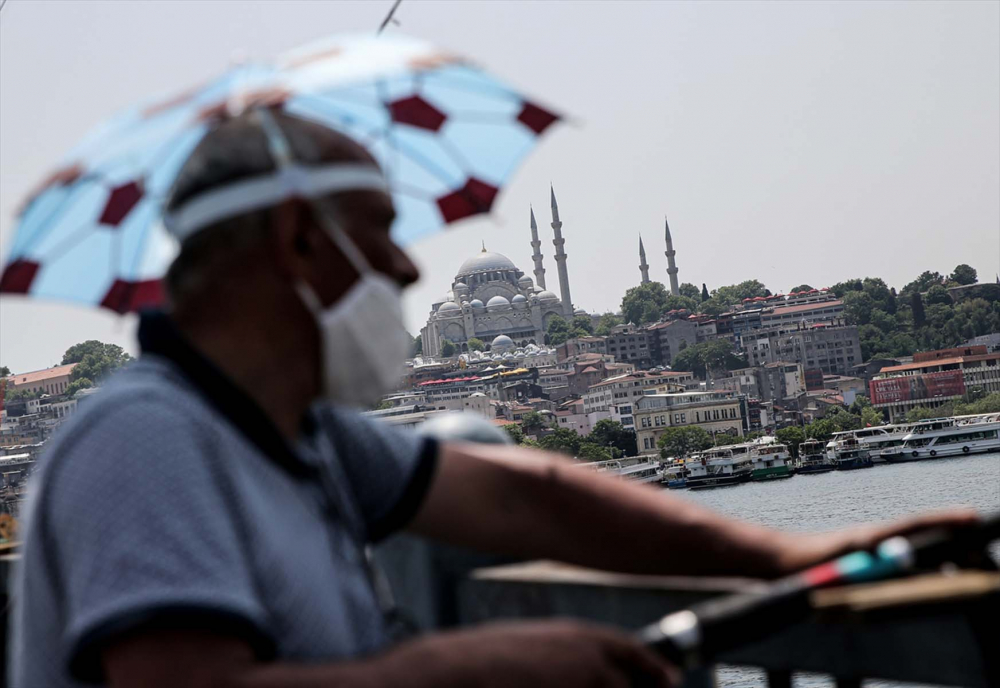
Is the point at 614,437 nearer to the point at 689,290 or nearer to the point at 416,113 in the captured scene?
the point at 689,290

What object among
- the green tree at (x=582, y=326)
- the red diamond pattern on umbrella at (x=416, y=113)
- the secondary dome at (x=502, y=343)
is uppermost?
the green tree at (x=582, y=326)

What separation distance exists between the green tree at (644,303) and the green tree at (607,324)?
3.50 feet

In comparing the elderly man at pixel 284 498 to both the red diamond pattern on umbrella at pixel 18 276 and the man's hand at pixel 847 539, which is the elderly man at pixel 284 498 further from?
the red diamond pattern on umbrella at pixel 18 276

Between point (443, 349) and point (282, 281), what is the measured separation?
81.1 m

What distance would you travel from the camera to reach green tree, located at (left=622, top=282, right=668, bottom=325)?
81.3 meters

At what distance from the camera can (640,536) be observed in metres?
0.97

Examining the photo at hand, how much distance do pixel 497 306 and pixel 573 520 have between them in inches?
3210

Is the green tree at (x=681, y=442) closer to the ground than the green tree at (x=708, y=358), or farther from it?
closer to the ground

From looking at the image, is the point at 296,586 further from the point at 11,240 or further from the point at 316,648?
the point at 11,240

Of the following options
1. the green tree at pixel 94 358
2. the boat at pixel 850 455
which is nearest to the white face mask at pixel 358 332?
the boat at pixel 850 455

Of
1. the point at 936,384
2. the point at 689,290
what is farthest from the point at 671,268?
the point at 936,384

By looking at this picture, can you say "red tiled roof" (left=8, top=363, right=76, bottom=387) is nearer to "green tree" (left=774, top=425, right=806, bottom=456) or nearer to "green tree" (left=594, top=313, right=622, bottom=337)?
"green tree" (left=594, top=313, right=622, bottom=337)

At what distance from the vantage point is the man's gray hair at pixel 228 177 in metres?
0.83

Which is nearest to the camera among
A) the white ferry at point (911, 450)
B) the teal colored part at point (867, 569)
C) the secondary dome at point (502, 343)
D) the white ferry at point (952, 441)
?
the teal colored part at point (867, 569)
